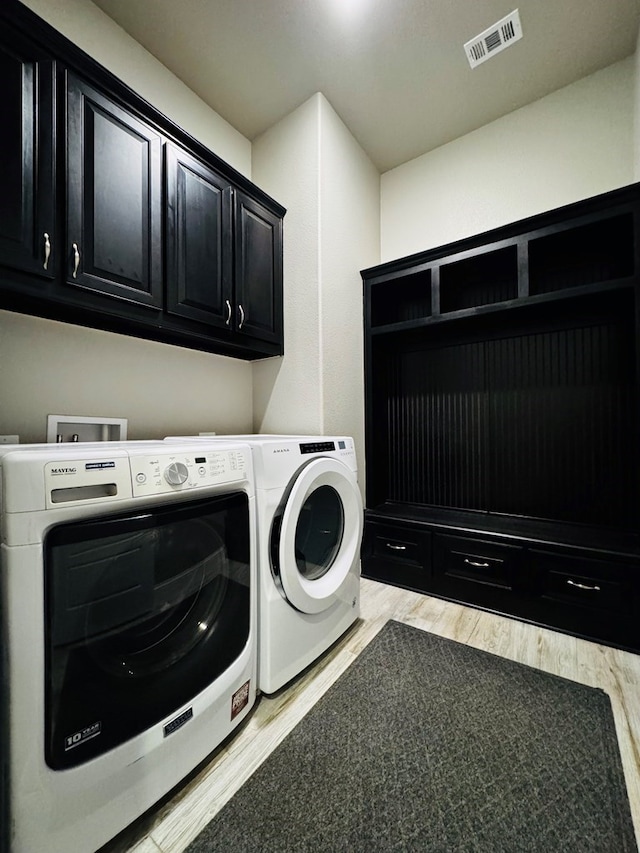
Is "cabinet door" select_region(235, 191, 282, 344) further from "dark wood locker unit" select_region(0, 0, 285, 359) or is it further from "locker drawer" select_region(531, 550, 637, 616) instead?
"locker drawer" select_region(531, 550, 637, 616)

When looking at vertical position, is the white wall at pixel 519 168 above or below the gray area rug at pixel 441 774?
above

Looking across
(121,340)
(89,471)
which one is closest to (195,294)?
(121,340)

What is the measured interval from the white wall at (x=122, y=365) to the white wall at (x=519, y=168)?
127cm

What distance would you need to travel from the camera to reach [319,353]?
208 centimetres

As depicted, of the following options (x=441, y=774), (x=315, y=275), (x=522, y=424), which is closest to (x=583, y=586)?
(x=522, y=424)

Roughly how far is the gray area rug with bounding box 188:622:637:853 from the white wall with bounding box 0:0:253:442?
148 centimetres

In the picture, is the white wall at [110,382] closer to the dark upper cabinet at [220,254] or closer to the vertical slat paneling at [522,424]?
the dark upper cabinet at [220,254]

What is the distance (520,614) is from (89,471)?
2.10 metres

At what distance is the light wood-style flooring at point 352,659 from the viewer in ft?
2.94

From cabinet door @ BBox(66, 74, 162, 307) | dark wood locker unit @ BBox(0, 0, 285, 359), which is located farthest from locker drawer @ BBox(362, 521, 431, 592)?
cabinet door @ BBox(66, 74, 162, 307)

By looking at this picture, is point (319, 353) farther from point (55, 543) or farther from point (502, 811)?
point (502, 811)

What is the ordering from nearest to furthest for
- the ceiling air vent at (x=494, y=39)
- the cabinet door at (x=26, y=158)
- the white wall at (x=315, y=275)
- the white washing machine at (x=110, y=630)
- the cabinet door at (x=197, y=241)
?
the white washing machine at (x=110, y=630), the cabinet door at (x=26, y=158), the cabinet door at (x=197, y=241), the ceiling air vent at (x=494, y=39), the white wall at (x=315, y=275)

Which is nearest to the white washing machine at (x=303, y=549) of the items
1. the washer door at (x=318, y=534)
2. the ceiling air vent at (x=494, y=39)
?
the washer door at (x=318, y=534)

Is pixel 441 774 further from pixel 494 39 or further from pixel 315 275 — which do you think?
pixel 494 39
